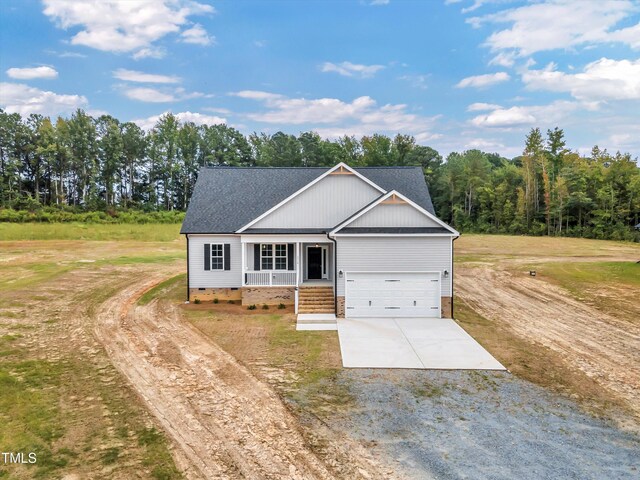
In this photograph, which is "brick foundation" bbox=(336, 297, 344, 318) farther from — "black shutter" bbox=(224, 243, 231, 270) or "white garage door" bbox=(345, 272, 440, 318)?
"black shutter" bbox=(224, 243, 231, 270)

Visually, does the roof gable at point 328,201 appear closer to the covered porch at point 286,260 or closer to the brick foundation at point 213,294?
the covered porch at point 286,260

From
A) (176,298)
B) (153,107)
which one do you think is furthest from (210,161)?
(176,298)

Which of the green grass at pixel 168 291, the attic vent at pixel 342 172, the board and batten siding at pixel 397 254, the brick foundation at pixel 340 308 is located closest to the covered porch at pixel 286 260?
the board and batten siding at pixel 397 254

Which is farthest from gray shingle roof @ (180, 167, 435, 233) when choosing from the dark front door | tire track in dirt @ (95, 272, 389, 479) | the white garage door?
tire track in dirt @ (95, 272, 389, 479)

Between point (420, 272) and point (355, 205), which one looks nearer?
point (420, 272)

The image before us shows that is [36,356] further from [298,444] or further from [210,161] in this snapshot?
[210,161]

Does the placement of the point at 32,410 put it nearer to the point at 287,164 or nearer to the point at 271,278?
the point at 271,278

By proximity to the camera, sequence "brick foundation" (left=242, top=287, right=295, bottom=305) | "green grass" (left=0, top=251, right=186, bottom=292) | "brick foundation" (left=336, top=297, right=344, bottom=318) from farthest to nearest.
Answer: "green grass" (left=0, top=251, right=186, bottom=292), "brick foundation" (left=242, top=287, right=295, bottom=305), "brick foundation" (left=336, top=297, right=344, bottom=318)
